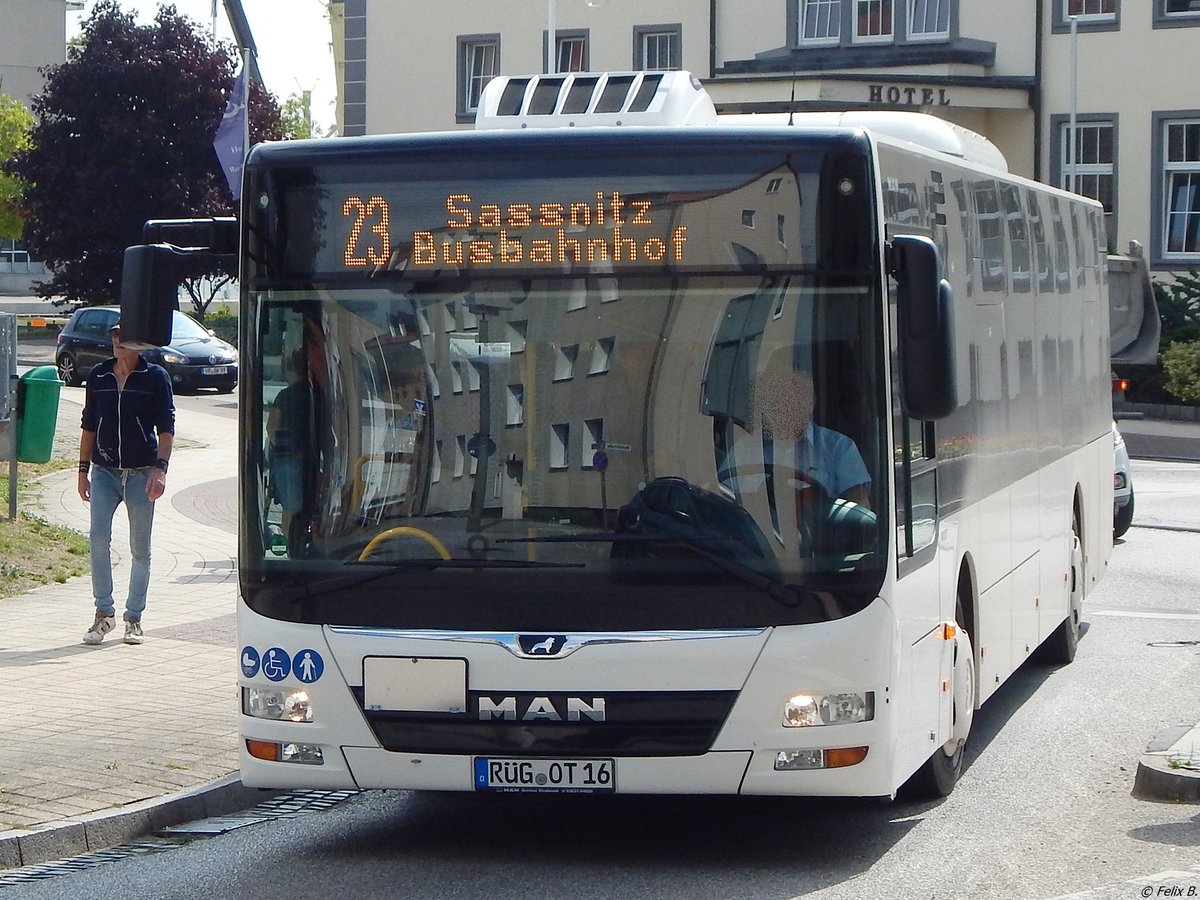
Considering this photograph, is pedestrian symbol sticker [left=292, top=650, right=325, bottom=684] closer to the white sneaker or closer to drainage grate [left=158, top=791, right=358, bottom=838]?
drainage grate [left=158, top=791, right=358, bottom=838]

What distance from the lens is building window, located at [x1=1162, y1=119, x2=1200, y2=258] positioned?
37406 millimetres

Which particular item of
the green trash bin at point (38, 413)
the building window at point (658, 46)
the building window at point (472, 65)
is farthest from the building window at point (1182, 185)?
the green trash bin at point (38, 413)

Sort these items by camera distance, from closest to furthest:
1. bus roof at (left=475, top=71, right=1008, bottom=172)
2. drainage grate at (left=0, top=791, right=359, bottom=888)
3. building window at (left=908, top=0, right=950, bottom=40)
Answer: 1. drainage grate at (left=0, top=791, right=359, bottom=888)
2. bus roof at (left=475, top=71, right=1008, bottom=172)
3. building window at (left=908, top=0, right=950, bottom=40)

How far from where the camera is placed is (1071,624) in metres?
11.8

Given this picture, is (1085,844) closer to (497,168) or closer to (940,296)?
(940,296)

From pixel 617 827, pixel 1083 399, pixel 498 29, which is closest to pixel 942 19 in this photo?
pixel 498 29

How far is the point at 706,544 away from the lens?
22.0 feet

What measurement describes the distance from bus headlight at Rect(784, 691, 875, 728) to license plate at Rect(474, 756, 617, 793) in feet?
2.07

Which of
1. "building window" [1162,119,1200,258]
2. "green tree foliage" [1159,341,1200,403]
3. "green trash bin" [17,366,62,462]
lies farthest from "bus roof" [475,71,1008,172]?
"building window" [1162,119,1200,258]

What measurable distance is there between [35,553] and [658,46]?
A: 29.4 metres

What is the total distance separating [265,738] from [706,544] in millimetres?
1737

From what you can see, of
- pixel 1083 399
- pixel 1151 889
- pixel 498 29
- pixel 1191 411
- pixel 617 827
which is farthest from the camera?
pixel 498 29

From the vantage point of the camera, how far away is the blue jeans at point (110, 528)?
38.6ft

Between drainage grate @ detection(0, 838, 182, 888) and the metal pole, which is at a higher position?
the metal pole
